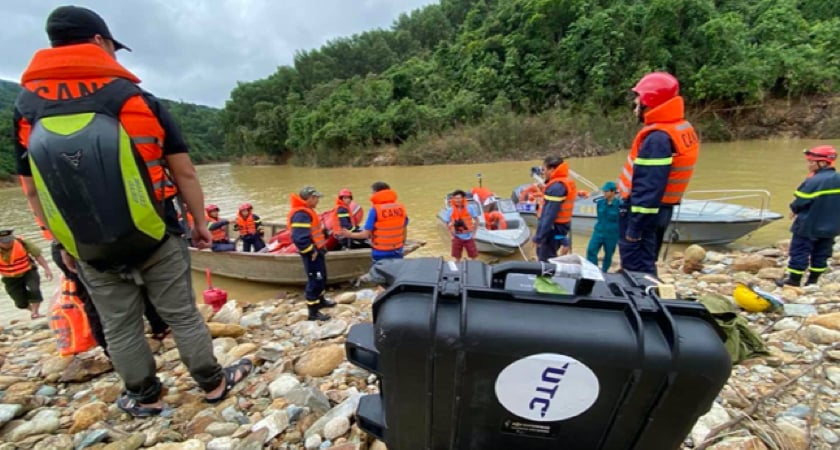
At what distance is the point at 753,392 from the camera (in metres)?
→ 2.05

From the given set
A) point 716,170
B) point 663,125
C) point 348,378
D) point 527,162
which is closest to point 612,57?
point 527,162

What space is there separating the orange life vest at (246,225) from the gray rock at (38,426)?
5.75 meters

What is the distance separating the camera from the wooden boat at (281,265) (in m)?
5.88

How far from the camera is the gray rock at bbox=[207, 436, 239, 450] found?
181cm

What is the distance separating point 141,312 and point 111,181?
0.79m

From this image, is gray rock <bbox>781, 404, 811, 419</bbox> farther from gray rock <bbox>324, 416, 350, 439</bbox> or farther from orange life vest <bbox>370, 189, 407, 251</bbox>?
orange life vest <bbox>370, 189, 407, 251</bbox>

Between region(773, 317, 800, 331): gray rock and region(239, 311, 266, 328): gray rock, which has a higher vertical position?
region(773, 317, 800, 331): gray rock

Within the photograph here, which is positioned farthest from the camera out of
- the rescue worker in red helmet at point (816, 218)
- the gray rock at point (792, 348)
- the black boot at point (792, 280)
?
the black boot at point (792, 280)

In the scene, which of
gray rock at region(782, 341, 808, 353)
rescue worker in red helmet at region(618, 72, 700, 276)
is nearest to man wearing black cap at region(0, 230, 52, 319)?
rescue worker in red helmet at region(618, 72, 700, 276)

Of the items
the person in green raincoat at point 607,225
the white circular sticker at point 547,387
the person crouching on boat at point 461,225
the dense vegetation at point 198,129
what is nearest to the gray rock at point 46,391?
the white circular sticker at point 547,387

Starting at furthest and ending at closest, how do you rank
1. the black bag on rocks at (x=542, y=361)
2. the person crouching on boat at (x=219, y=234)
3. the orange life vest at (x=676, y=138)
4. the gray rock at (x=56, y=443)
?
the person crouching on boat at (x=219, y=234)
the orange life vest at (x=676, y=138)
the gray rock at (x=56, y=443)
the black bag on rocks at (x=542, y=361)

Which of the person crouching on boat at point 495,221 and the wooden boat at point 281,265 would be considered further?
the person crouching on boat at point 495,221

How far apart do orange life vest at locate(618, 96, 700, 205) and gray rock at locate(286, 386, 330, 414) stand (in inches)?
107

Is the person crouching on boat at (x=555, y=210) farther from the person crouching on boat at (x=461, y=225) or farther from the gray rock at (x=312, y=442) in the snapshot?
the gray rock at (x=312, y=442)
